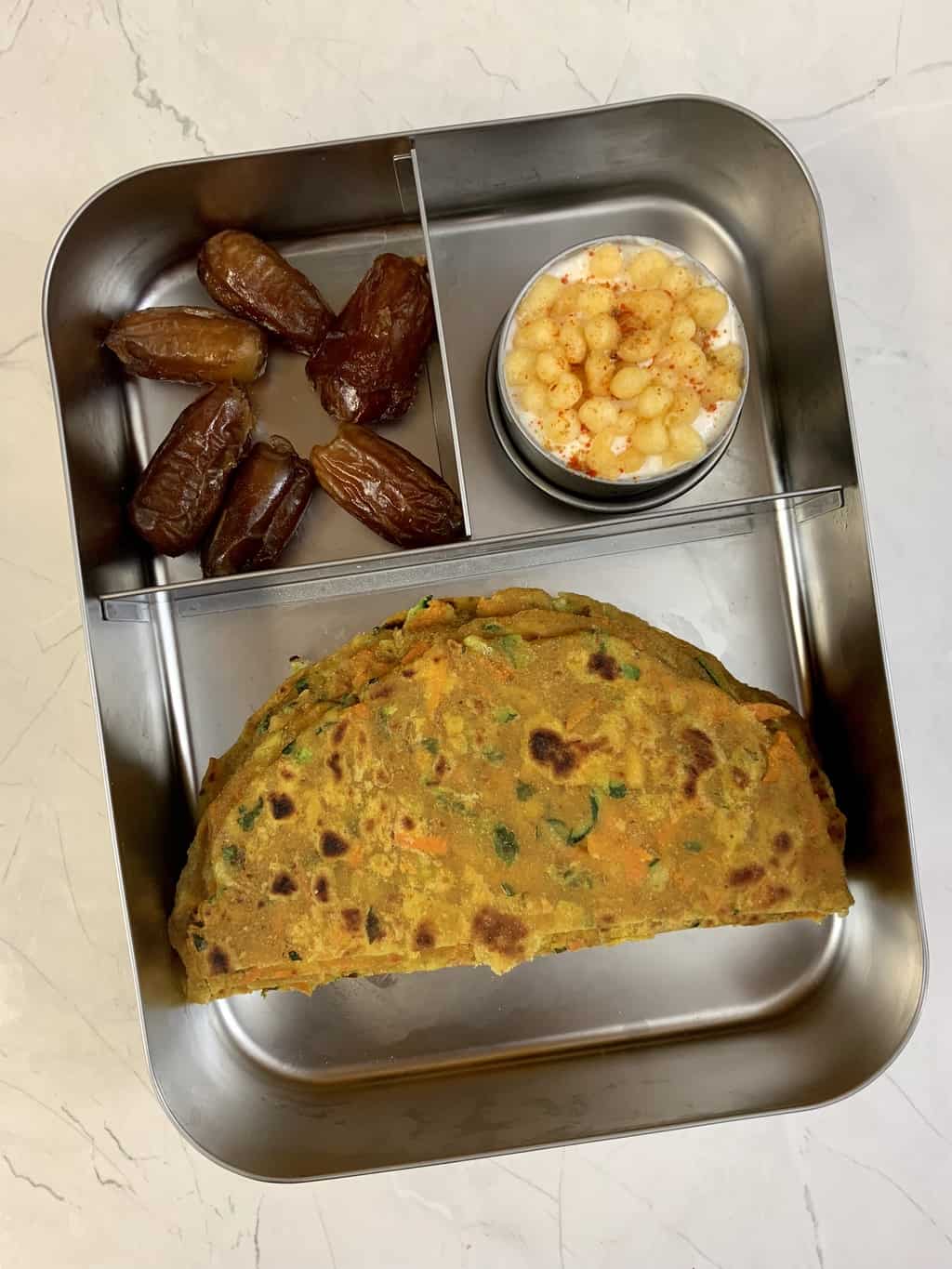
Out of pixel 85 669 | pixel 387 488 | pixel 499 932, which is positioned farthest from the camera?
pixel 85 669

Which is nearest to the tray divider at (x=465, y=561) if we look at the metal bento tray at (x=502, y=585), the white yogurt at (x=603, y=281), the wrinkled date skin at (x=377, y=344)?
the metal bento tray at (x=502, y=585)

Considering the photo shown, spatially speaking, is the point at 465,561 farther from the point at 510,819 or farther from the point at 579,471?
the point at 510,819

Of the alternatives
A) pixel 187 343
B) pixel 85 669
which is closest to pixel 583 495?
pixel 187 343

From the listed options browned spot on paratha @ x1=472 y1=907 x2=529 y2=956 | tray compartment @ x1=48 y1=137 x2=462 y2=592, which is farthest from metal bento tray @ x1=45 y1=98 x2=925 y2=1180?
browned spot on paratha @ x1=472 y1=907 x2=529 y2=956

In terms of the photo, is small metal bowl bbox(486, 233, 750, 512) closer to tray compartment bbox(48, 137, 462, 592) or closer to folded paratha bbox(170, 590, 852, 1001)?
tray compartment bbox(48, 137, 462, 592)

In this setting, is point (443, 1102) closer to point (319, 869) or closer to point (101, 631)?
point (319, 869)

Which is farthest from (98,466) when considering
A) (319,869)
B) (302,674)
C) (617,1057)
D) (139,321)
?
(617,1057)
